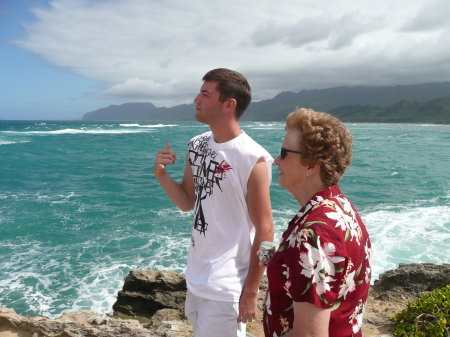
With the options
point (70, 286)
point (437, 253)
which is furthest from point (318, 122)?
point (437, 253)

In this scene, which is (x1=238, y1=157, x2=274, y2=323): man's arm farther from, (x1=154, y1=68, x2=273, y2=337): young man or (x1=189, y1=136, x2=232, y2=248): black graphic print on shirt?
(x1=189, y1=136, x2=232, y2=248): black graphic print on shirt

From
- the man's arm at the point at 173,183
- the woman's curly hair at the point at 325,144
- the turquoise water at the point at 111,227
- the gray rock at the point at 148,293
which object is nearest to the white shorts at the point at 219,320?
the man's arm at the point at 173,183

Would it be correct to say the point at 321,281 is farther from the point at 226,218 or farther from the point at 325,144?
the point at 226,218

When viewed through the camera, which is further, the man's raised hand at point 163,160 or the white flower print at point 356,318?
the man's raised hand at point 163,160

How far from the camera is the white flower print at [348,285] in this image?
1.50 metres

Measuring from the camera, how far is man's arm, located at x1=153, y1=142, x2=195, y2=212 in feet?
9.20

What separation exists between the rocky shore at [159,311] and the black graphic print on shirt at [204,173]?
1963mm

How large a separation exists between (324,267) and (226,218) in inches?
43.9

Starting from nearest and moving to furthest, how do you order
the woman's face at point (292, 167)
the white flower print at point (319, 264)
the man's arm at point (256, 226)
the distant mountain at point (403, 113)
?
1. the white flower print at point (319, 264)
2. the woman's face at point (292, 167)
3. the man's arm at point (256, 226)
4. the distant mountain at point (403, 113)

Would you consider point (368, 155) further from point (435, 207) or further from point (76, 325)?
point (76, 325)

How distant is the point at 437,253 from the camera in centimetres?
882

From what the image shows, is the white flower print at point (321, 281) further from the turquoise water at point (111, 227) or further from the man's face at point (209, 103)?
the turquoise water at point (111, 227)

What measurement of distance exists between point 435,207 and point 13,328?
13.4 metres

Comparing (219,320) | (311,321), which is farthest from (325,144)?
(219,320)
